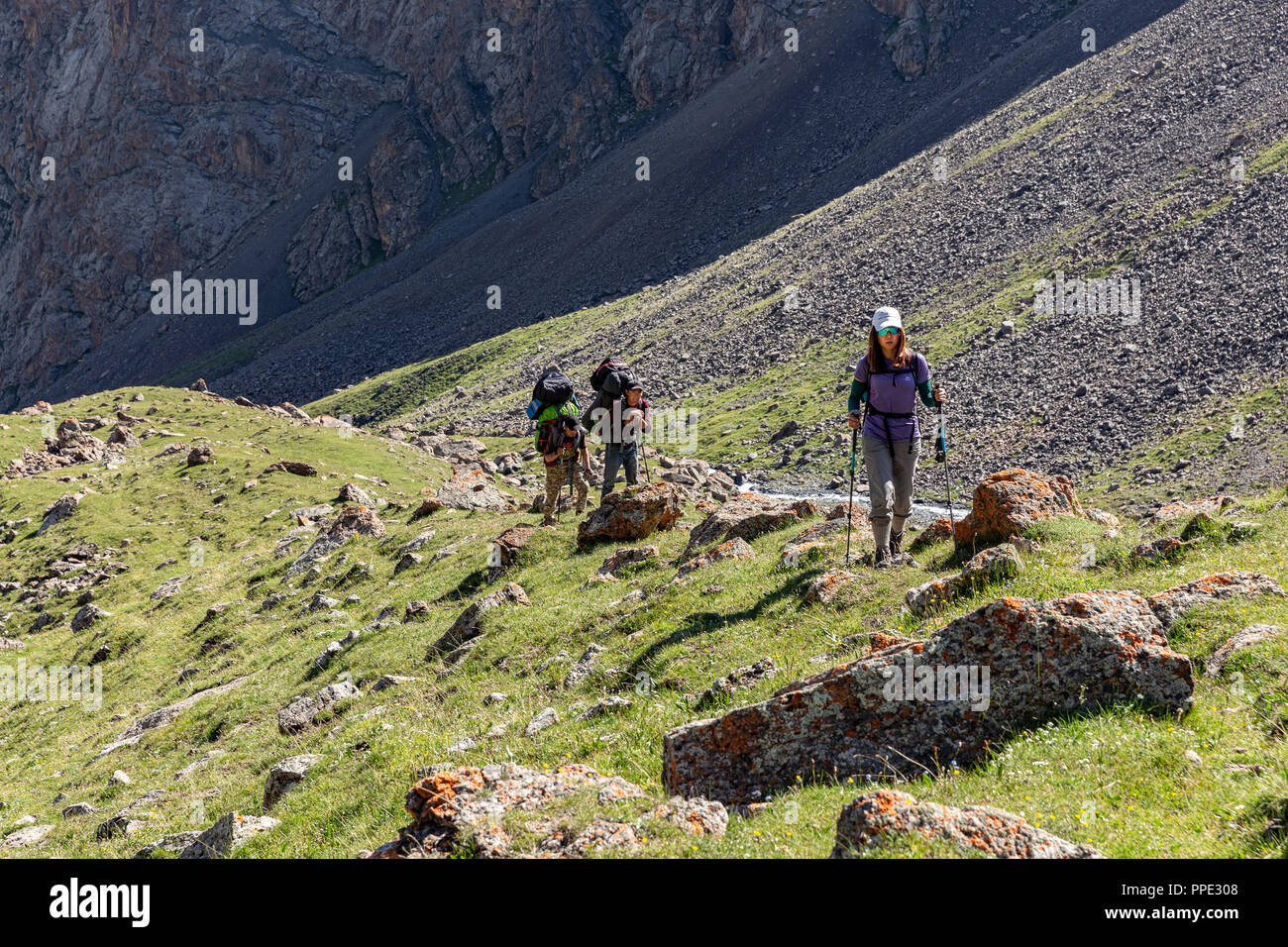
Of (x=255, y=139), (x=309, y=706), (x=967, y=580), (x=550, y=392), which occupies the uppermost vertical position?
(x=255, y=139)

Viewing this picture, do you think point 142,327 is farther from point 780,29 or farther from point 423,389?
point 780,29

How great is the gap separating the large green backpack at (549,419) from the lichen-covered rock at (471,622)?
527 cm

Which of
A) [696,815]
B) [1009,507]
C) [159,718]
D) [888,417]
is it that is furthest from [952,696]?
[159,718]

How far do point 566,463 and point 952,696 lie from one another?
15659mm

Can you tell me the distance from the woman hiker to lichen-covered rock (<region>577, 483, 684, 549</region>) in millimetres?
7425

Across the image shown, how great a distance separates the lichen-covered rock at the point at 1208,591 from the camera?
857cm

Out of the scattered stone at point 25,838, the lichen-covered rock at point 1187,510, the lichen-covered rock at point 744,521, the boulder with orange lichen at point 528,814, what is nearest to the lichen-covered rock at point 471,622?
the lichen-covered rock at point 744,521

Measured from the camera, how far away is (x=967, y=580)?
1028 cm

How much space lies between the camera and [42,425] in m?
48.3

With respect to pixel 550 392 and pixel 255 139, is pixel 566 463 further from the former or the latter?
pixel 255 139

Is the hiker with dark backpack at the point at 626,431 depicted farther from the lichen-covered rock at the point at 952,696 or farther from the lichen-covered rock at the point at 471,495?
the lichen-covered rock at the point at 952,696

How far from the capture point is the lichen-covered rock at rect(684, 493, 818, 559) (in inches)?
689
